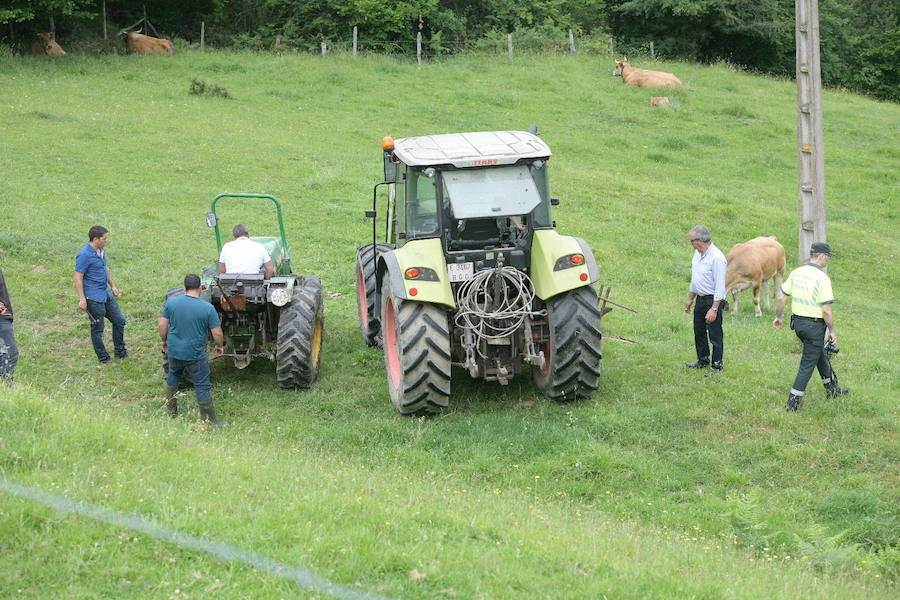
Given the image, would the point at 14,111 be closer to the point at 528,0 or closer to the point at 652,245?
the point at 652,245

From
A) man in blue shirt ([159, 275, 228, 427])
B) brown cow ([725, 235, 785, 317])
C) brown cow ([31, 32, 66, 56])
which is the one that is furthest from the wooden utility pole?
brown cow ([31, 32, 66, 56])

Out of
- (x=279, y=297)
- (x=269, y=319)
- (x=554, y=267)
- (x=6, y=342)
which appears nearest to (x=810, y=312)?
(x=554, y=267)

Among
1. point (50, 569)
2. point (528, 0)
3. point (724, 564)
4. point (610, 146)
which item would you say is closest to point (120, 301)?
point (50, 569)

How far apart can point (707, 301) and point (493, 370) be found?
2884mm

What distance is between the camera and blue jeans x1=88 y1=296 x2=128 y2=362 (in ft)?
38.8

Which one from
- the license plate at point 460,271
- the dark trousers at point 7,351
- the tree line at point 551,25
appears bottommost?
the dark trousers at point 7,351

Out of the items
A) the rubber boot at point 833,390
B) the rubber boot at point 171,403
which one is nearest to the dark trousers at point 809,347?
the rubber boot at point 833,390

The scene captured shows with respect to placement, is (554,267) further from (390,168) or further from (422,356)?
(390,168)

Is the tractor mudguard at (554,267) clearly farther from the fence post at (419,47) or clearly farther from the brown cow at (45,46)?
the brown cow at (45,46)

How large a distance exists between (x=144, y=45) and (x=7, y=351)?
87.7 feet

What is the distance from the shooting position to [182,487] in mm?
6801

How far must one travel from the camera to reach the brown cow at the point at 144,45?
34.2m

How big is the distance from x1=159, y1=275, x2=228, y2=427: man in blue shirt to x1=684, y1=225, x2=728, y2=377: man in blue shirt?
536 cm

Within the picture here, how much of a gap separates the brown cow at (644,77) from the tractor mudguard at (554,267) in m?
23.2
